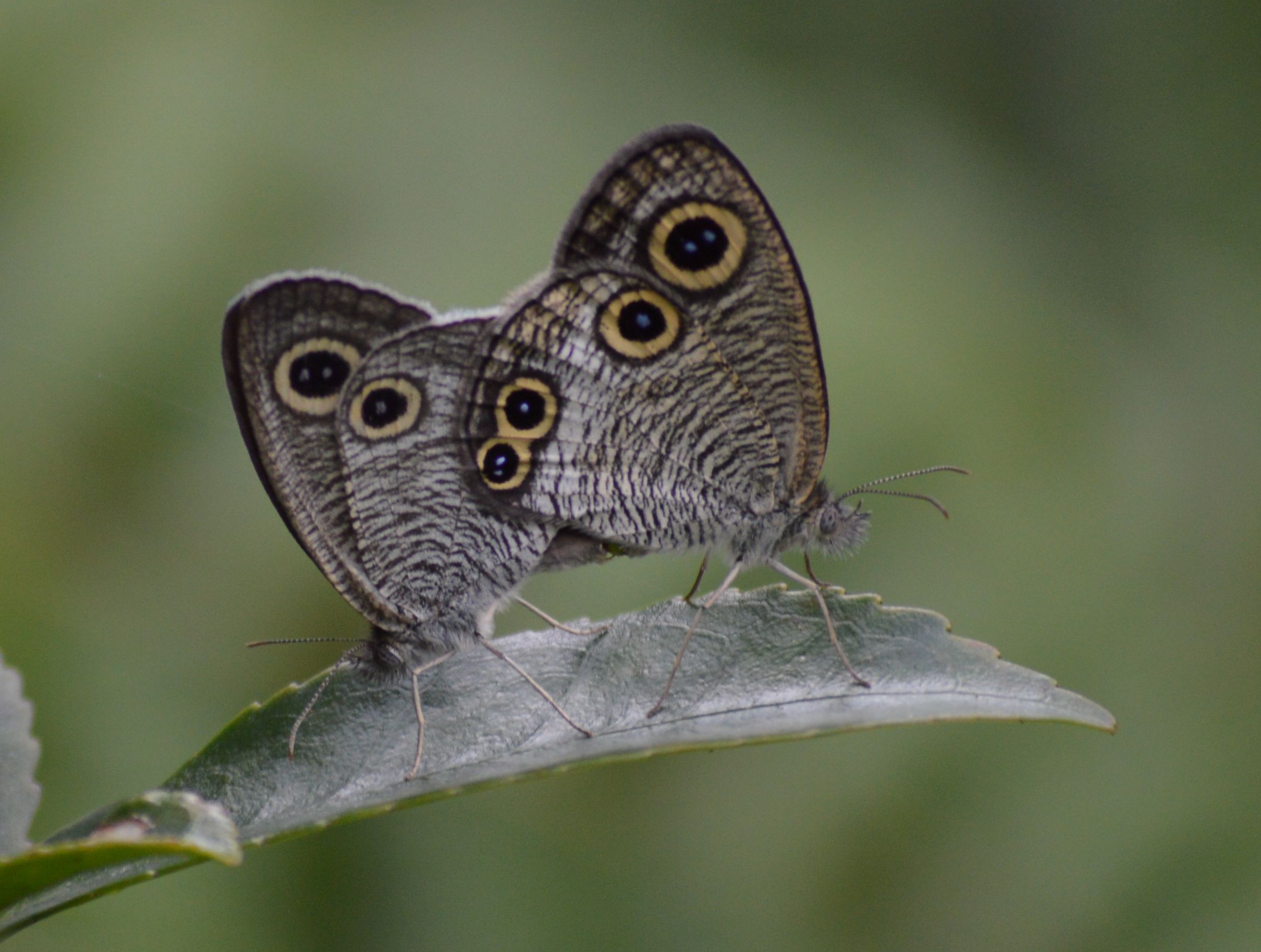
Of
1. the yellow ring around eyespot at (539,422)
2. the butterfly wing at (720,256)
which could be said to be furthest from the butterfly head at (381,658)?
the butterfly wing at (720,256)

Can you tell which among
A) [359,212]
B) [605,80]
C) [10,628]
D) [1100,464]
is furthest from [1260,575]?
[10,628]

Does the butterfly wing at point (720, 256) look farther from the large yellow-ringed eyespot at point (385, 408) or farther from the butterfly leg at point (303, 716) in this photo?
the butterfly leg at point (303, 716)

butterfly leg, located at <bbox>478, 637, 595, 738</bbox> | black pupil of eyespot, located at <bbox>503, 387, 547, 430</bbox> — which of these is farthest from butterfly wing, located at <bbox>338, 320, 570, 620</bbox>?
butterfly leg, located at <bbox>478, 637, 595, 738</bbox>

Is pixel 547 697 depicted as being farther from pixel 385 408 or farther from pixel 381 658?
pixel 385 408

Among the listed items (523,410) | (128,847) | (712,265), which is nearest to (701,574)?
(523,410)

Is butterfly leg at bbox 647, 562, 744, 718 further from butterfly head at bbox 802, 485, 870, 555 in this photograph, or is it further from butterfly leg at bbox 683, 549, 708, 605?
butterfly head at bbox 802, 485, 870, 555

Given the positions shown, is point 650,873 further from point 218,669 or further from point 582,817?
point 218,669
